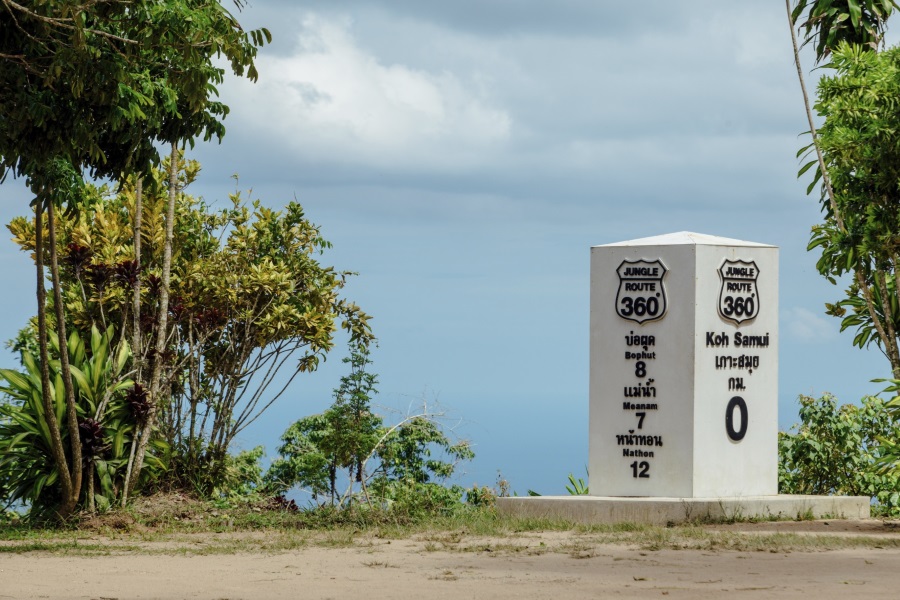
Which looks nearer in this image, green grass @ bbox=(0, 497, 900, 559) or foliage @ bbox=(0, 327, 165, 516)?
green grass @ bbox=(0, 497, 900, 559)

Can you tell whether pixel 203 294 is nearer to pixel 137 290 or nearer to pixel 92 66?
pixel 137 290

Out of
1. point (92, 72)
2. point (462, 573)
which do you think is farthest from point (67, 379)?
point (462, 573)

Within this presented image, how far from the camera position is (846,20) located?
58.5 ft

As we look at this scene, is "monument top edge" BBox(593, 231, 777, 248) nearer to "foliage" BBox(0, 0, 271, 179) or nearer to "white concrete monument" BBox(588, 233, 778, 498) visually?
"white concrete monument" BBox(588, 233, 778, 498)

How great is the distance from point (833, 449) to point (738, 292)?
3.85 metres

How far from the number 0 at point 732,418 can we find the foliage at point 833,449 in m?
2.81

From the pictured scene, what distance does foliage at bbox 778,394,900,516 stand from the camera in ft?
50.2

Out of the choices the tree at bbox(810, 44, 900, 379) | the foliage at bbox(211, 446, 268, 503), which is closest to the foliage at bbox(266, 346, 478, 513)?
the foliage at bbox(211, 446, 268, 503)

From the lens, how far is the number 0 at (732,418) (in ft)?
41.9

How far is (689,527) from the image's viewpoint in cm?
1140

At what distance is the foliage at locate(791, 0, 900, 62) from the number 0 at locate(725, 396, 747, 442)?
24.6ft

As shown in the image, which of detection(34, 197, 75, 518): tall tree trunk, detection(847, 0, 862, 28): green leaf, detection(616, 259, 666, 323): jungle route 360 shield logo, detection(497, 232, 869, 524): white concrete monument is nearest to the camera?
detection(34, 197, 75, 518): tall tree trunk

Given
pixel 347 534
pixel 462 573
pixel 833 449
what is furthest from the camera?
pixel 833 449

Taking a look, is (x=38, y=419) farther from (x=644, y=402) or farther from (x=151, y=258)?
(x=644, y=402)
